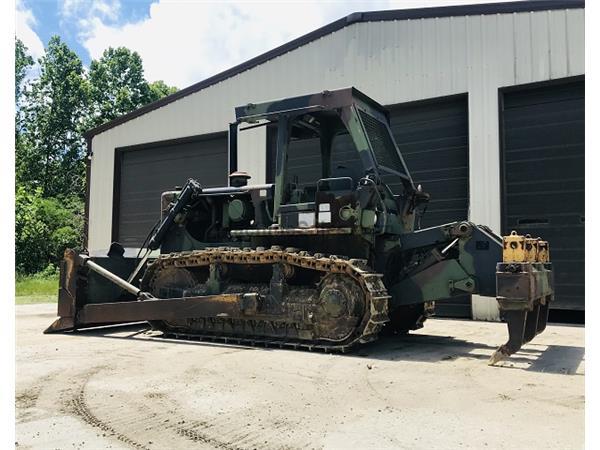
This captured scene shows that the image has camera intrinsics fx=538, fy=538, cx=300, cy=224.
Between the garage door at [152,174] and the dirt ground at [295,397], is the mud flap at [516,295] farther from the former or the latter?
the garage door at [152,174]

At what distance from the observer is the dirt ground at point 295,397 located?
361 cm

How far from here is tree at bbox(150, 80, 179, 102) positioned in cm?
4623

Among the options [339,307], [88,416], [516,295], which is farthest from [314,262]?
[88,416]

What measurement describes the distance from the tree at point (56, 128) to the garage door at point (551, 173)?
36.2 m

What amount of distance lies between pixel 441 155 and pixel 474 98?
1435 mm

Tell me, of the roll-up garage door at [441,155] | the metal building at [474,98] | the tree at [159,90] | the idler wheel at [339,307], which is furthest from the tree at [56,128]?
the idler wheel at [339,307]

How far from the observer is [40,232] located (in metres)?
29.3

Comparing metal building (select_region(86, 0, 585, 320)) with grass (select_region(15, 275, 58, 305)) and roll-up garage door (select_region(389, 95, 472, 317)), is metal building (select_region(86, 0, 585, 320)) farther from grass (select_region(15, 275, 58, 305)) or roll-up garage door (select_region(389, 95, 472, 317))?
grass (select_region(15, 275, 58, 305))

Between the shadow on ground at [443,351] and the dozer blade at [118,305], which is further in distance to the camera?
the dozer blade at [118,305]

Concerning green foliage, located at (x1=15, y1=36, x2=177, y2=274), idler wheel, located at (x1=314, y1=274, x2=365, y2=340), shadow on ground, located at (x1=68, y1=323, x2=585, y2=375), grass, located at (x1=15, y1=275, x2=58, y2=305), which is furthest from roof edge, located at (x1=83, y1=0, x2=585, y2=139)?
green foliage, located at (x1=15, y1=36, x2=177, y2=274)

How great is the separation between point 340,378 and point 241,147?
10785 mm

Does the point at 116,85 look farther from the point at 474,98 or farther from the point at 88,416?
the point at 88,416

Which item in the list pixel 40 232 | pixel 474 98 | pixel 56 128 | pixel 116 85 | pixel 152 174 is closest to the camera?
pixel 474 98

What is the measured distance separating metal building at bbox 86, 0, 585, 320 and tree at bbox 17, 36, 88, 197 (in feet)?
96.2
